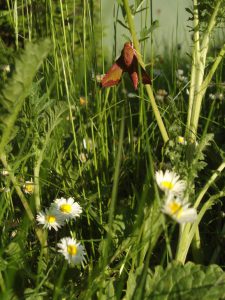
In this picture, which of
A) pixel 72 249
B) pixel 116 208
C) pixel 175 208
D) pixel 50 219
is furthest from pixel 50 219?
pixel 175 208

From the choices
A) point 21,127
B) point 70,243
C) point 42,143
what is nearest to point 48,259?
point 70,243

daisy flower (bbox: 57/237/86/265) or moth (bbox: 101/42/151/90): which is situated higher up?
A: moth (bbox: 101/42/151/90)

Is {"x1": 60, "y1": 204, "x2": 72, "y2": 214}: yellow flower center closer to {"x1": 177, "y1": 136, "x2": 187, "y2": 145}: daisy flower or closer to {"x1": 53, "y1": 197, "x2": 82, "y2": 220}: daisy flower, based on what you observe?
{"x1": 53, "y1": 197, "x2": 82, "y2": 220}: daisy flower

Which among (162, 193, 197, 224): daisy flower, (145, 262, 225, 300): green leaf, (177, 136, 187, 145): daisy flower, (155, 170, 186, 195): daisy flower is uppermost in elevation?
(162, 193, 197, 224): daisy flower

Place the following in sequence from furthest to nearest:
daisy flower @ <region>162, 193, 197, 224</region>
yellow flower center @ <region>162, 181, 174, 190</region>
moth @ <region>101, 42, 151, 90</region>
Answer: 1. moth @ <region>101, 42, 151, 90</region>
2. yellow flower center @ <region>162, 181, 174, 190</region>
3. daisy flower @ <region>162, 193, 197, 224</region>

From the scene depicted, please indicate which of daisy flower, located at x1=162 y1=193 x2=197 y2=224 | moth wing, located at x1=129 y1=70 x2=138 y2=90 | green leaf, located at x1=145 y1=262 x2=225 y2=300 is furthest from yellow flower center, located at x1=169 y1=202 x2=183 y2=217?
moth wing, located at x1=129 y1=70 x2=138 y2=90

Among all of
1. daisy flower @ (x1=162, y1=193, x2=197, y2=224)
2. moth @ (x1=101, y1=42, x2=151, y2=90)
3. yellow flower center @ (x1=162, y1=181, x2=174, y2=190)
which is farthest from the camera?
moth @ (x1=101, y1=42, x2=151, y2=90)

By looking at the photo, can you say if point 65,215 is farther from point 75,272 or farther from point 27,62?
point 27,62
